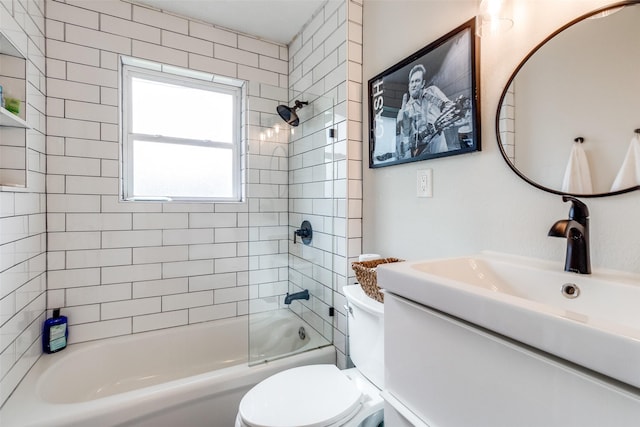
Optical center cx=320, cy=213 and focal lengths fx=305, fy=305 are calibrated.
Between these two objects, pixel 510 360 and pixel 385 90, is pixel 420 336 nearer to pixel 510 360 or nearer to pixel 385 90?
pixel 510 360

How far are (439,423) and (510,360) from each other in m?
0.26

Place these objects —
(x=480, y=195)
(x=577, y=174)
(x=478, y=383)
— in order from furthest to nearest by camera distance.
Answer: (x=480, y=195) < (x=577, y=174) < (x=478, y=383)

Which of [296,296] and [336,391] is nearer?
[336,391]

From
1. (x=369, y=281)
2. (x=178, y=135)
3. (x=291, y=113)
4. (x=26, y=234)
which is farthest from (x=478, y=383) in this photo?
(x=178, y=135)

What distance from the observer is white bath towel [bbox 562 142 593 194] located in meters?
0.83

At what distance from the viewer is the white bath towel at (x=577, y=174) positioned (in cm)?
83

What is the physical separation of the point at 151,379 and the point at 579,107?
2.47 m

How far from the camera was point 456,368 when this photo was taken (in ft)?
2.08

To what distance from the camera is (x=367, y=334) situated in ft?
4.20

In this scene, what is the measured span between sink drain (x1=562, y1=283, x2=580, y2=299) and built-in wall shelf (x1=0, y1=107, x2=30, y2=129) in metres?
1.97

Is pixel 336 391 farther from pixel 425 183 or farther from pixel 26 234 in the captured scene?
pixel 26 234

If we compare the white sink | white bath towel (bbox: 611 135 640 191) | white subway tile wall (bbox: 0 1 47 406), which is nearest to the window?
A: white subway tile wall (bbox: 0 1 47 406)

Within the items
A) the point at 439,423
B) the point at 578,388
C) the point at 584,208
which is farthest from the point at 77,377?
the point at 584,208

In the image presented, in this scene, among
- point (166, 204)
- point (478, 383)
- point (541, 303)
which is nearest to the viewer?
point (478, 383)
